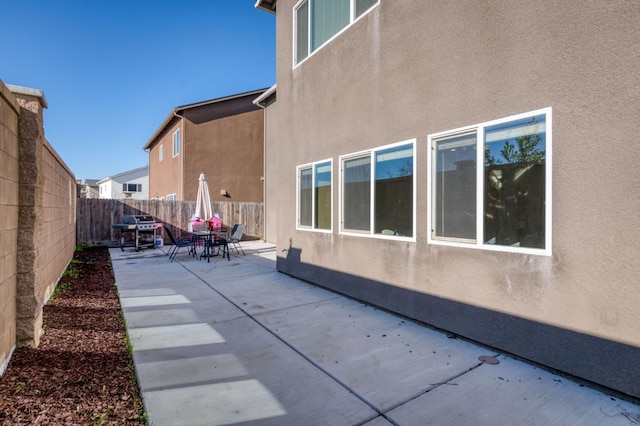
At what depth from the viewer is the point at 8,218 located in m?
2.82

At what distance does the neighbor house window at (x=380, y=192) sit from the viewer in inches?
173

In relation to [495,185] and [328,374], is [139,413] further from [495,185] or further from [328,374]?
[495,185]

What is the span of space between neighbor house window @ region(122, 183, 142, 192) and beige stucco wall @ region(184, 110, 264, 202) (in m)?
21.4

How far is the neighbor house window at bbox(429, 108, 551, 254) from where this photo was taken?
305 cm

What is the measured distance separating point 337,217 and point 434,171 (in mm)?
2100

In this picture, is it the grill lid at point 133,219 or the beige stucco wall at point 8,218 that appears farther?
the grill lid at point 133,219

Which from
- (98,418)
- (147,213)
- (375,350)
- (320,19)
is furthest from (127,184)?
(375,350)

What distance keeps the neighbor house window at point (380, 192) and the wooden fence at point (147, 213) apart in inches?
405

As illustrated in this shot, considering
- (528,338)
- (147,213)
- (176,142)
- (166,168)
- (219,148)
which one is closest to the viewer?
(528,338)

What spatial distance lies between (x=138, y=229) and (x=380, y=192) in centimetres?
1017

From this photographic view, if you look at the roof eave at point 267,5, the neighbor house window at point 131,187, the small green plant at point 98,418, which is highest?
the roof eave at point 267,5

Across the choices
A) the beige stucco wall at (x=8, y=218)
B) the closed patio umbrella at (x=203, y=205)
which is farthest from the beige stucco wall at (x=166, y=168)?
the beige stucco wall at (x=8, y=218)

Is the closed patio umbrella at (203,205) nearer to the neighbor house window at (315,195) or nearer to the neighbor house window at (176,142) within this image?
the neighbor house window at (315,195)

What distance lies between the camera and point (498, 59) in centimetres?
333
